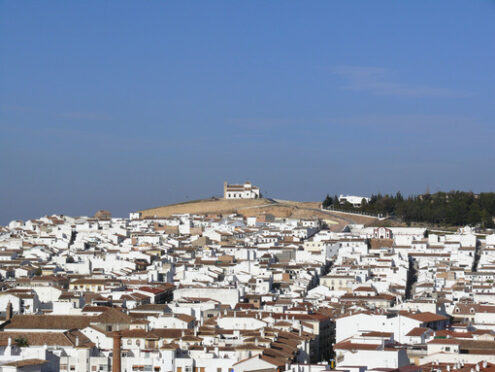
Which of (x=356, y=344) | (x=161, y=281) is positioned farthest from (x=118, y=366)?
(x=161, y=281)

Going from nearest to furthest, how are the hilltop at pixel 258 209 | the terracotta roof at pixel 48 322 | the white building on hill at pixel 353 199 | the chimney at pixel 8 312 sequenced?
1. the terracotta roof at pixel 48 322
2. the chimney at pixel 8 312
3. the hilltop at pixel 258 209
4. the white building on hill at pixel 353 199

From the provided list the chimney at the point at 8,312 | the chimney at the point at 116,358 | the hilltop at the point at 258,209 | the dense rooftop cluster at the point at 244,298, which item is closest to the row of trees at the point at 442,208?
the hilltop at the point at 258,209

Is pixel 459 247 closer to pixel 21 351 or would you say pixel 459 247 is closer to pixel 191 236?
pixel 191 236

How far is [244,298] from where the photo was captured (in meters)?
42.1

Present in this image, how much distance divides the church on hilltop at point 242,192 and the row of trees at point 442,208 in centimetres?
1254

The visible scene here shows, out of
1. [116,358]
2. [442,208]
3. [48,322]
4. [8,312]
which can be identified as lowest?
[116,358]

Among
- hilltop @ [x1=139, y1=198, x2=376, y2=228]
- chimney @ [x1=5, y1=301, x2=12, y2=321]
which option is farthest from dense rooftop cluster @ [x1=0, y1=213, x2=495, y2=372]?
hilltop @ [x1=139, y1=198, x2=376, y2=228]

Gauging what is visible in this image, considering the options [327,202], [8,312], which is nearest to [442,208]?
[327,202]

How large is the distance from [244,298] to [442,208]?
3267 cm

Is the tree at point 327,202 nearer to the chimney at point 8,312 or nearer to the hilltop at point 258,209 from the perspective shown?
the hilltop at point 258,209

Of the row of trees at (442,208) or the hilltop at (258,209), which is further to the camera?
the hilltop at (258,209)

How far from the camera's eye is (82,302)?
4053cm

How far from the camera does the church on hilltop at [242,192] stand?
300ft

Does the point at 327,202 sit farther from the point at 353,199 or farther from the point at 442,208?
the point at 442,208
